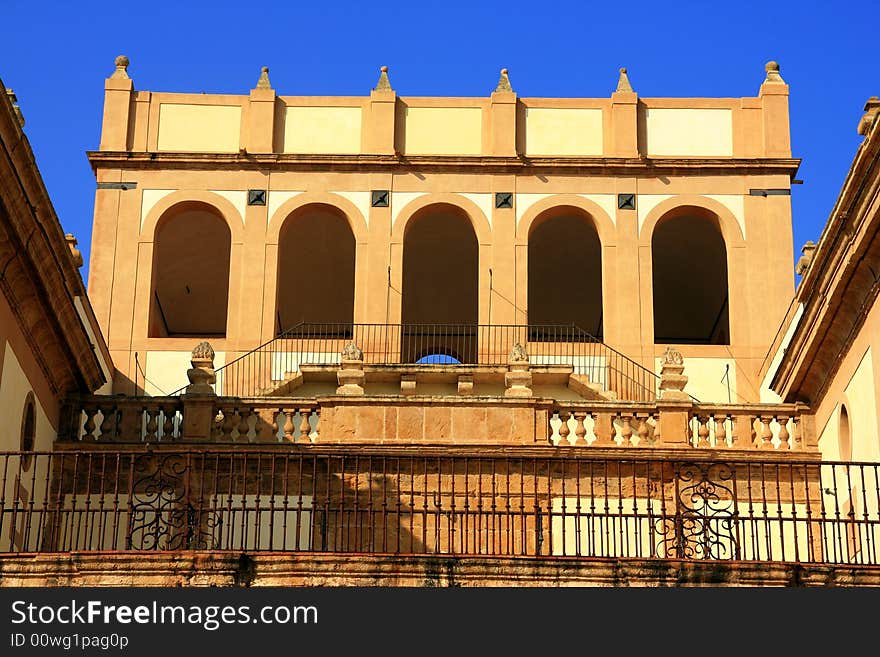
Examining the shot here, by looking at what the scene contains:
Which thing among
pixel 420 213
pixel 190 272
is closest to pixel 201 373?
pixel 420 213

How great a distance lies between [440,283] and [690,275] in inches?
192

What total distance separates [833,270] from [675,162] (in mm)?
10362

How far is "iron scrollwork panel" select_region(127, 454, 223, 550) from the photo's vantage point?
20016mm

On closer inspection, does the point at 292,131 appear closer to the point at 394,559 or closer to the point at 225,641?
the point at 394,559

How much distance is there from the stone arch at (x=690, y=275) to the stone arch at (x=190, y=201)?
6.96 metres

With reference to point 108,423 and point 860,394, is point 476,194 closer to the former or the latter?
point 108,423

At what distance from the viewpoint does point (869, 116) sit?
22188 mm

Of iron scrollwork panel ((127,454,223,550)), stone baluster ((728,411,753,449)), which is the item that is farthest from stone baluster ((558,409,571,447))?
iron scrollwork panel ((127,454,223,550))

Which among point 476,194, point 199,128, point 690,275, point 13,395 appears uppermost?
point 199,128

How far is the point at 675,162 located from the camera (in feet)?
112

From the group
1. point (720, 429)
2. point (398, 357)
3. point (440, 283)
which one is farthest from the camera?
point (440, 283)

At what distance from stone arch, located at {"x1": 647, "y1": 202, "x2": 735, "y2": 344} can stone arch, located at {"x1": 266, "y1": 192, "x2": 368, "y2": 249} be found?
16.0ft

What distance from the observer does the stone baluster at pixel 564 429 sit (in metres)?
27.1

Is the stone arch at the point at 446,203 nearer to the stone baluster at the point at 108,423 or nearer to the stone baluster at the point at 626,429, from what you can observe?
the stone baluster at the point at 626,429
